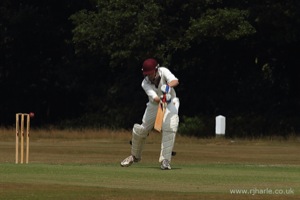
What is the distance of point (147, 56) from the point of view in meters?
46.8

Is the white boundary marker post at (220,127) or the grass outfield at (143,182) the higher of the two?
the grass outfield at (143,182)

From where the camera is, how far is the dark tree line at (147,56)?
46.9 m

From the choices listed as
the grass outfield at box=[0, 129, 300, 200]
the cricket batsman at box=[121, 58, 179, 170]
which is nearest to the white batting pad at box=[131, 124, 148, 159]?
the grass outfield at box=[0, 129, 300, 200]

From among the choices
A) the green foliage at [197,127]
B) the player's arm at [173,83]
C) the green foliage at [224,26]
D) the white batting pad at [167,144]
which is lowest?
the green foliage at [197,127]

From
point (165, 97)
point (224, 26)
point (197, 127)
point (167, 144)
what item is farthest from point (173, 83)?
point (197, 127)

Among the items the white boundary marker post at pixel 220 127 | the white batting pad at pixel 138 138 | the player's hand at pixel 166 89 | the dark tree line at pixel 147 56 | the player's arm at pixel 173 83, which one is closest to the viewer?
the player's arm at pixel 173 83

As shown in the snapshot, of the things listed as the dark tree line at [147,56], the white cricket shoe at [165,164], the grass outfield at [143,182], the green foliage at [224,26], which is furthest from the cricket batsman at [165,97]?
the dark tree line at [147,56]

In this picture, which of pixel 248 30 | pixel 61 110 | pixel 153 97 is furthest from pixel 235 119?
pixel 153 97

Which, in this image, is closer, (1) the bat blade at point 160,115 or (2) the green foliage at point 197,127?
(1) the bat blade at point 160,115

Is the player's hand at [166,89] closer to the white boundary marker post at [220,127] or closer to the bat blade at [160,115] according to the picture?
the bat blade at [160,115]

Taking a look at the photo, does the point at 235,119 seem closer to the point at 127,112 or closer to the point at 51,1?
the point at 127,112

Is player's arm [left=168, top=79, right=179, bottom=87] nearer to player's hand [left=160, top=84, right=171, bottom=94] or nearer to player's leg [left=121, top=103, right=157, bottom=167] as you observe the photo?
player's hand [left=160, top=84, right=171, bottom=94]

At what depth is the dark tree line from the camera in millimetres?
46906

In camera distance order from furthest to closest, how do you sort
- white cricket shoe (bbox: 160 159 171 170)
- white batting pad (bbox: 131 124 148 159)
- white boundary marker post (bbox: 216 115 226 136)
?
white boundary marker post (bbox: 216 115 226 136) < white batting pad (bbox: 131 124 148 159) < white cricket shoe (bbox: 160 159 171 170)
